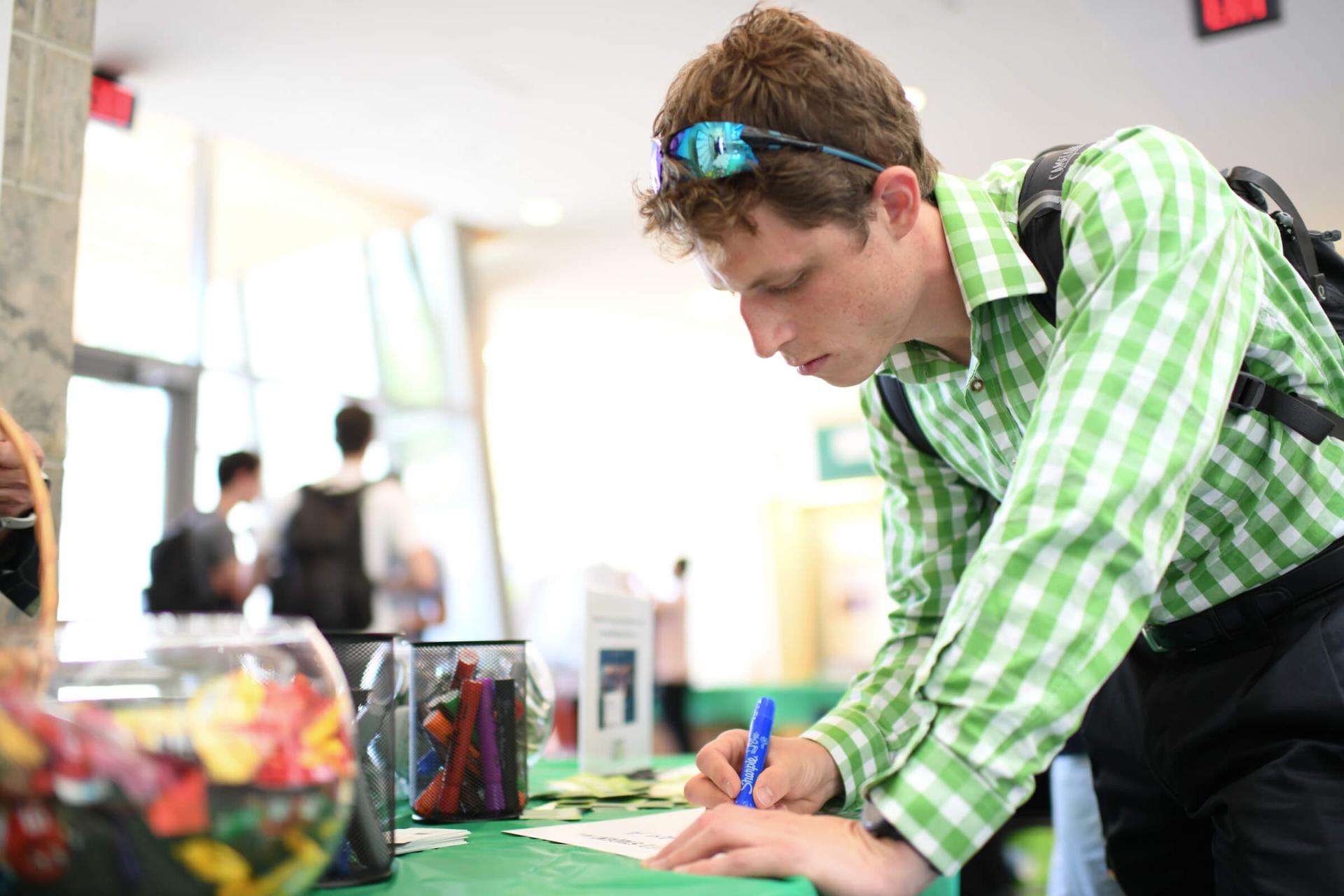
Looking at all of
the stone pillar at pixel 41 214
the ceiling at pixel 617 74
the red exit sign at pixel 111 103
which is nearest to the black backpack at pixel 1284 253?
the stone pillar at pixel 41 214

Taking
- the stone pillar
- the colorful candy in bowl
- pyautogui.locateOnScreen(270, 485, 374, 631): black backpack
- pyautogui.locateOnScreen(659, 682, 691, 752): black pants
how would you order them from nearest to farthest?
the colorful candy in bowl < the stone pillar < pyautogui.locateOnScreen(270, 485, 374, 631): black backpack < pyautogui.locateOnScreen(659, 682, 691, 752): black pants

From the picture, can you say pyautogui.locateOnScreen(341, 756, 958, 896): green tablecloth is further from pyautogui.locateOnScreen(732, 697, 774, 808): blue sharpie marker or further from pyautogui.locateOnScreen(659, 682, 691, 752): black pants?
pyautogui.locateOnScreen(659, 682, 691, 752): black pants

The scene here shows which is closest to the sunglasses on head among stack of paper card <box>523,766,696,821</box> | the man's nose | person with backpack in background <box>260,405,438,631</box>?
the man's nose

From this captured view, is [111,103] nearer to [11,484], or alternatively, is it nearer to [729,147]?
[11,484]

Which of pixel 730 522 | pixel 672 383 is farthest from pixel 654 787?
pixel 730 522

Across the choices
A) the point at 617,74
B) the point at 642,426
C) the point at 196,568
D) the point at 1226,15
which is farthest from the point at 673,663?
the point at 642,426

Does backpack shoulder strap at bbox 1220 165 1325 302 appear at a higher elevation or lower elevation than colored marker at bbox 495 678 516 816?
higher

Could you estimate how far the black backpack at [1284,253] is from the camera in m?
0.92

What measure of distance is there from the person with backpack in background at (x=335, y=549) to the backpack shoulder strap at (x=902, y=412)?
3.02 m

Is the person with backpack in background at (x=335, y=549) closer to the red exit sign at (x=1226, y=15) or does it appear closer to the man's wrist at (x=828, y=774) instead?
the man's wrist at (x=828, y=774)

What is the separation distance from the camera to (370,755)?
3.16ft

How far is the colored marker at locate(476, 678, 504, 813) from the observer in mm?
1122

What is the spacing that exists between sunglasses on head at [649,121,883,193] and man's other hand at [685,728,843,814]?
51cm

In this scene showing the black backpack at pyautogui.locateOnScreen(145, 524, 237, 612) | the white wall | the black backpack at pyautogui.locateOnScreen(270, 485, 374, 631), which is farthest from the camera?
the white wall
